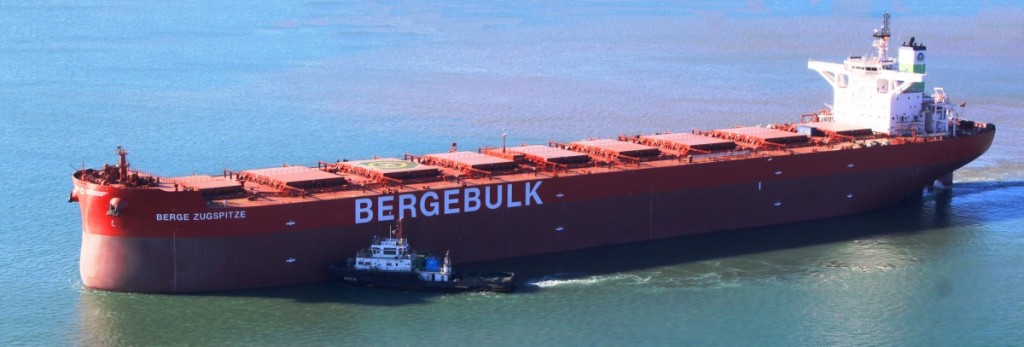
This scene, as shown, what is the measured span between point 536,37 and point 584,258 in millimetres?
59141

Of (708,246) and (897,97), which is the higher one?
(897,97)

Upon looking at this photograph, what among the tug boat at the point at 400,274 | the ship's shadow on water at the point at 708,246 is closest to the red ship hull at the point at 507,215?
the ship's shadow on water at the point at 708,246

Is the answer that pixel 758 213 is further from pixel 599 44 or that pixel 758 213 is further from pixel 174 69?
pixel 599 44

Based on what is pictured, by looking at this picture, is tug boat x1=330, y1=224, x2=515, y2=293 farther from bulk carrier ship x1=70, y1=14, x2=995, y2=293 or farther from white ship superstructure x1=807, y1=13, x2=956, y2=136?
white ship superstructure x1=807, y1=13, x2=956, y2=136

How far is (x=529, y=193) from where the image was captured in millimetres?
36812

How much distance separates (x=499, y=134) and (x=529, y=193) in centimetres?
1970

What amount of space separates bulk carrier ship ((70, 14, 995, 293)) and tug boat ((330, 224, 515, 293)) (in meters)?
0.92

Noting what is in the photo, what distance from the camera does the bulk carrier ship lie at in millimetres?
32656

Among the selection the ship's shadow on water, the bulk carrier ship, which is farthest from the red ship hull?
the ship's shadow on water

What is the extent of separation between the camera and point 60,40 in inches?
3632

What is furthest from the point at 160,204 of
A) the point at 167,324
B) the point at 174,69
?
the point at 174,69

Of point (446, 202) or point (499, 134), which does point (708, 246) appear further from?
point (499, 134)

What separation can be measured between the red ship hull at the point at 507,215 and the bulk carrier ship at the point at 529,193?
42 millimetres

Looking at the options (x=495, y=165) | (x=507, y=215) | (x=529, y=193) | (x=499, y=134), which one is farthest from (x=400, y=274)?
(x=499, y=134)
